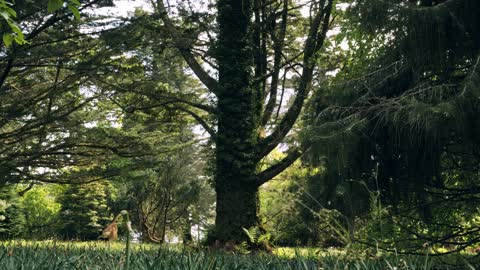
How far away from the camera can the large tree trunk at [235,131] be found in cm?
1027

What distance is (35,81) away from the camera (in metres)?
13.1

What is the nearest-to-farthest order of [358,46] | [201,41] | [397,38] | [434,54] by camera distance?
[434,54] → [397,38] → [358,46] → [201,41]

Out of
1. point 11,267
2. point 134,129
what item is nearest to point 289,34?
point 134,129

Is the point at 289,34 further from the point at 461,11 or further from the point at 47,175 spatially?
the point at 461,11

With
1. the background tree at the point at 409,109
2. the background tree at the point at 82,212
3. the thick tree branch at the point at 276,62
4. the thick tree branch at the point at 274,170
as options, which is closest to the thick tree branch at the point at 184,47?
the thick tree branch at the point at 276,62

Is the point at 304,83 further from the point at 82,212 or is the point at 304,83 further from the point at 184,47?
the point at 82,212

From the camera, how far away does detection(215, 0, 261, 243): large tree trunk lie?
10266 mm

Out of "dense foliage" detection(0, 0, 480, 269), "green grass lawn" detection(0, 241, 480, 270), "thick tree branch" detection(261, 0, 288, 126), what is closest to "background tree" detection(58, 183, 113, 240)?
"dense foliage" detection(0, 0, 480, 269)

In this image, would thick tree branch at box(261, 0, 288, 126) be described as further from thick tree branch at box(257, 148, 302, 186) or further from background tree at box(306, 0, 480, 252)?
background tree at box(306, 0, 480, 252)

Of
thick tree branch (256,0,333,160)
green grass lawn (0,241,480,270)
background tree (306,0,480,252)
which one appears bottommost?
green grass lawn (0,241,480,270)

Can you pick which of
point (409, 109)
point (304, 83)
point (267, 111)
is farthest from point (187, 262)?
Answer: point (267, 111)

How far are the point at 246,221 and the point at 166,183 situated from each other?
10.1 metres

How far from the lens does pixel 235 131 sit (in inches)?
408

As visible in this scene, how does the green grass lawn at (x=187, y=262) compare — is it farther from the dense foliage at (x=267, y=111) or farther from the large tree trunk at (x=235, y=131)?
the large tree trunk at (x=235, y=131)
